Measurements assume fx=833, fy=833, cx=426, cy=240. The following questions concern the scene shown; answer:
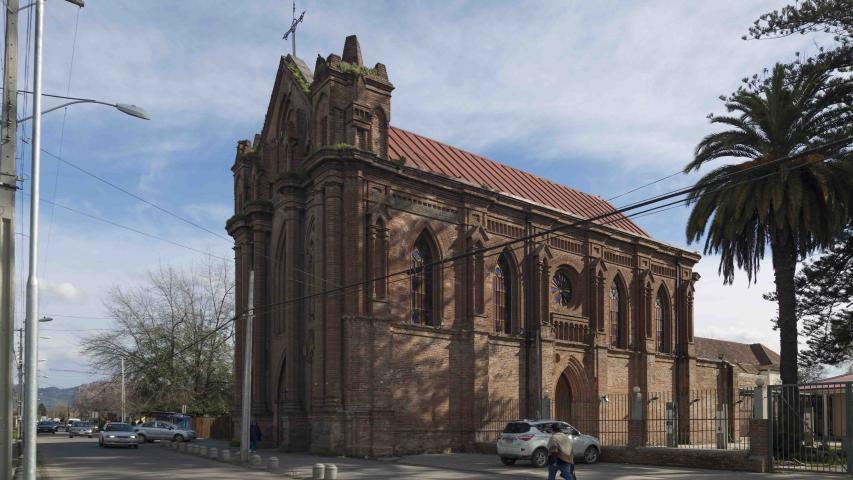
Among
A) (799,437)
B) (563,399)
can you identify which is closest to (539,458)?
(799,437)

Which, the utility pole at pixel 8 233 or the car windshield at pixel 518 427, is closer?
the utility pole at pixel 8 233

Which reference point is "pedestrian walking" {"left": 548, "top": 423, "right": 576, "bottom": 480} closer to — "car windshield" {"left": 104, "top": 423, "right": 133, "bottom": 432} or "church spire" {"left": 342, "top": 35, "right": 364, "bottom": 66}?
"church spire" {"left": 342, "top": 35, "right": 364, "bottom": 66}

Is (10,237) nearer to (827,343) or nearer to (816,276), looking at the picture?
(816,276)

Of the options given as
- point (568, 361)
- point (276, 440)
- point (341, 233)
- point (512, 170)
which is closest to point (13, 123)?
point (341, 233)

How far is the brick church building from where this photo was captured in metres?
30.8

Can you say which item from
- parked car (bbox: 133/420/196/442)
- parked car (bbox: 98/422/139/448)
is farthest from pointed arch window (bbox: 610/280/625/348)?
parked car (bbox: 133/420/196/442)

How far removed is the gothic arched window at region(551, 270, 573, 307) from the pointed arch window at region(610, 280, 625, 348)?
3062mm

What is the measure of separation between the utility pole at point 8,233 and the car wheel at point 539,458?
51.8ft

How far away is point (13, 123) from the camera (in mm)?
14617

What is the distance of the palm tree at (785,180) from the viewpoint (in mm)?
26016

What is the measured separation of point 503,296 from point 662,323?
13.2m

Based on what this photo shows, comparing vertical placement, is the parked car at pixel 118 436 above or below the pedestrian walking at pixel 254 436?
below

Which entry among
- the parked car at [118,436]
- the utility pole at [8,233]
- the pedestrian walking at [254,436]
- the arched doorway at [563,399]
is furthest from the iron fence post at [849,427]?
the parked car at [118,436]

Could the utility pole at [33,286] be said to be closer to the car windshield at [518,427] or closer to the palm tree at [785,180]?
the car windshield at [518,427]
